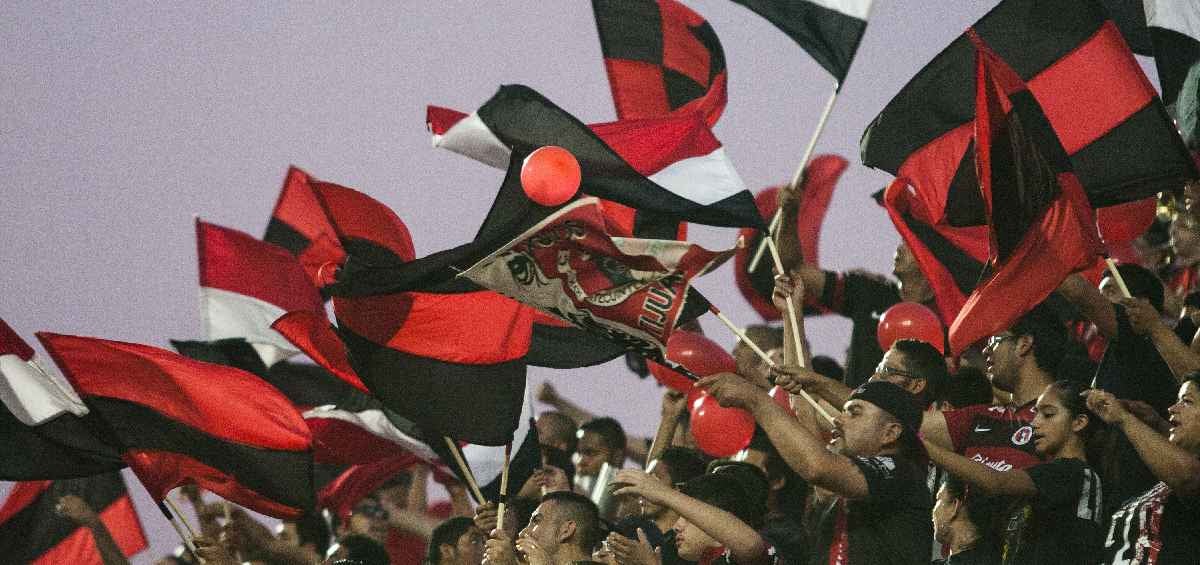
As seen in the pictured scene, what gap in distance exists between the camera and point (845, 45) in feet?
21.2

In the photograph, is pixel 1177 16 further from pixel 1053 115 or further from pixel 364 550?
pixel 364 550

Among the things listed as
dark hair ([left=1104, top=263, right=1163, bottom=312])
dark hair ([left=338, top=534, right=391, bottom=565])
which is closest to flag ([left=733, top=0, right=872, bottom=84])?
dark hair ([left=1104, top=263, right=1163, bottom=312])

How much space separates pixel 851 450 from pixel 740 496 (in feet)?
2.56

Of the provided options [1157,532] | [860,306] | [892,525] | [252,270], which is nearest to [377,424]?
[252,270]

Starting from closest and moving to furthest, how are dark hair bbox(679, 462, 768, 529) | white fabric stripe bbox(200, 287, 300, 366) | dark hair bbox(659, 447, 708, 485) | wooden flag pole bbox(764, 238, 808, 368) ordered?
dark hair bbox(679, 462, 768, 529)
wooden flag pole bbox(764, 238, 808, 368)
dark hair bbox(659, 447, 708, 485)
white fabric stripe bbox(200, 287, 300, 366)

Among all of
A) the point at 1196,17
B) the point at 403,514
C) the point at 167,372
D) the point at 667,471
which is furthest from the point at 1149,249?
the point at 167,372

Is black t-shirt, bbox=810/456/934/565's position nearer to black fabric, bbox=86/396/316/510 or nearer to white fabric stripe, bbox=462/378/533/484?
white fabric stripe, bbox=462/378/533/484

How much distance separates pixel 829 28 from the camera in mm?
6496

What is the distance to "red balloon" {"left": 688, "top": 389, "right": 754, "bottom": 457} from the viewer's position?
267 inches

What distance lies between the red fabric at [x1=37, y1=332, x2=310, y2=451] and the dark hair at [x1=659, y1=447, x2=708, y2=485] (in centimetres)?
172

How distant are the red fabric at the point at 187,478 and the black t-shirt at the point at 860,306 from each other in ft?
8.41

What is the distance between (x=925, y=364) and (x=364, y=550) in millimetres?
2927

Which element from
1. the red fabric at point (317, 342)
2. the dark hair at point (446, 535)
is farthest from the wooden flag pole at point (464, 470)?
the red fabric at point (317, 342)

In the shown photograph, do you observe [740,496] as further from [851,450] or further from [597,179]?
[597,179]
